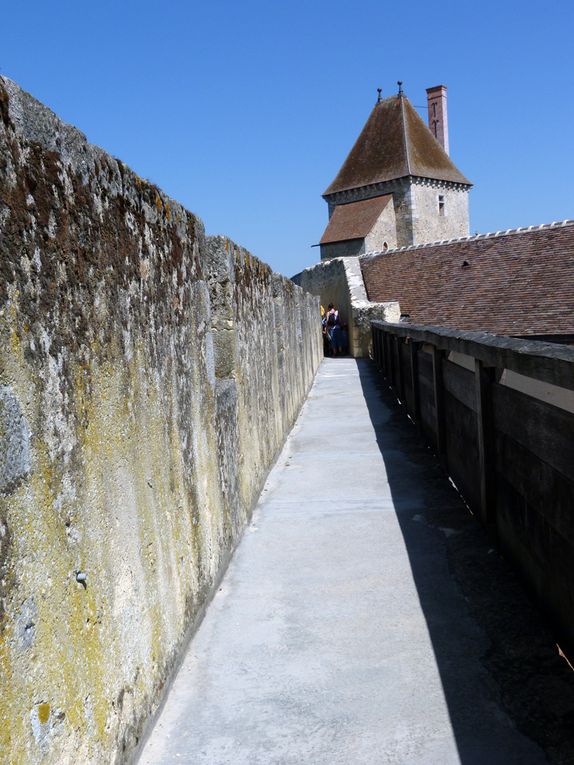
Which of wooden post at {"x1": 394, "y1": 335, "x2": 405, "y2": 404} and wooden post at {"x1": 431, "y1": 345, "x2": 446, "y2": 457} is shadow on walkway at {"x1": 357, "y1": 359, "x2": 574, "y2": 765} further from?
wooden post at {"x1": 394, "y1": 335, "x2": 405, "y2": 404}

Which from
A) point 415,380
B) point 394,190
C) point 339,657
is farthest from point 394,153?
point 339,657

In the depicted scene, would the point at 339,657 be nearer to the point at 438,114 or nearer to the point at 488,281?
the point at 488,281

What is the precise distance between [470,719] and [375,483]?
3.02m


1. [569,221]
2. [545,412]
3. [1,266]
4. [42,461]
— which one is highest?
[569,221]

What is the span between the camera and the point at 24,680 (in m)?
1.45

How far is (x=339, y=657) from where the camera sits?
2650 mm

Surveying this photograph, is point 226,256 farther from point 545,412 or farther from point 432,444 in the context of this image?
point 432,444

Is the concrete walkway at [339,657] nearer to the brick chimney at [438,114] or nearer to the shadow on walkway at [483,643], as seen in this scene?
the shadow on walkway at [483,643]

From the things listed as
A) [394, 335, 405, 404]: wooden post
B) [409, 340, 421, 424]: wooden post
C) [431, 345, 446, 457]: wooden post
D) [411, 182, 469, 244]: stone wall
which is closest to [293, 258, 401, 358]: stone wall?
[394, 335, 405, 404]: wooden post

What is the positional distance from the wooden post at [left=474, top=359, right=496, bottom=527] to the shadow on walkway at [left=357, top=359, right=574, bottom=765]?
188 mm

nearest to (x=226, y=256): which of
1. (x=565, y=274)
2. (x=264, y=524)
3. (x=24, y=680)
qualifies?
(x=264, y=524)

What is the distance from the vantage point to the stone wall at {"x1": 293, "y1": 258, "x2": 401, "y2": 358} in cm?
2123

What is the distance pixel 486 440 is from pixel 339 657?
1.54 metres

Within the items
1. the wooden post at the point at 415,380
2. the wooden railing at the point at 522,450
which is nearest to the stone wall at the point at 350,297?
the wooden post at the point at 415,380
